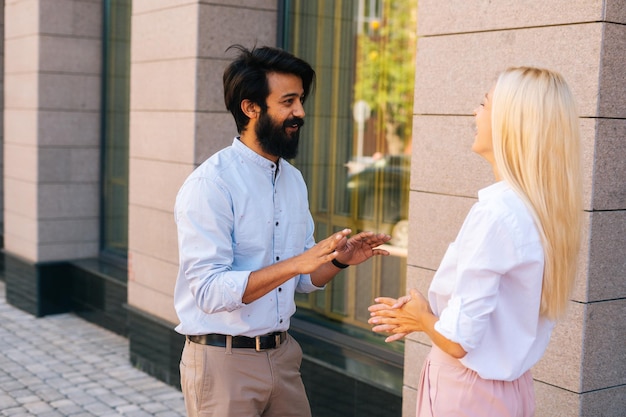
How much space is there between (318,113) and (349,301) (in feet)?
4.77

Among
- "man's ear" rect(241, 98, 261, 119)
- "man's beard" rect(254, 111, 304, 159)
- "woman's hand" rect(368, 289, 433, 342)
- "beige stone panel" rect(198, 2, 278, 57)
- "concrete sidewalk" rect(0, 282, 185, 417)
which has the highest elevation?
"beige stone panel" rect(198, 2, 278, 57)

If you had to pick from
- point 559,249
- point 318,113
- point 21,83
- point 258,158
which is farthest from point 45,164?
point 559,249

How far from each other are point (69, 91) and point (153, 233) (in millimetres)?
3125

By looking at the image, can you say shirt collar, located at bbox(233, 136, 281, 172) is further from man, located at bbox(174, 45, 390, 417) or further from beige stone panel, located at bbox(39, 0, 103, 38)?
beige stone panel, located at bbox(39, 0, 103, 38)

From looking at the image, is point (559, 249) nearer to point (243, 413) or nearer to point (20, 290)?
point (243, 413)

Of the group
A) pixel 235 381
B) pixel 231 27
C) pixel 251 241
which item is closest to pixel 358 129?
pixel 231 27

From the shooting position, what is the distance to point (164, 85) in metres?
7.30

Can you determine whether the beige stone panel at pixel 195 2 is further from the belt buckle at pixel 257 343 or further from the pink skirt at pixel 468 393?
the pink skirt at pixel 468 393

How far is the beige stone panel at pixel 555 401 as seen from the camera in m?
4.10

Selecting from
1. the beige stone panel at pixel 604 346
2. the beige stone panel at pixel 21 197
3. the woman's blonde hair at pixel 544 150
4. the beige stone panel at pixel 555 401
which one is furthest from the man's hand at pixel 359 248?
the beige stone panel at pixel 21 197

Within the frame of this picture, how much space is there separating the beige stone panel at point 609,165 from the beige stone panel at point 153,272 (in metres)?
3.98

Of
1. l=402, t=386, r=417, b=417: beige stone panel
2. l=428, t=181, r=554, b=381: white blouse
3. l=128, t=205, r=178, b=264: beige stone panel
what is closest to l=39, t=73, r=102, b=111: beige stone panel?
l=128, t=205, r=178, b=264: beige stone panel

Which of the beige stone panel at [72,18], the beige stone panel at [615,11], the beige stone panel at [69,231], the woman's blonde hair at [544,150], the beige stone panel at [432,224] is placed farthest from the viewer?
the beige stone panel at [69,231]

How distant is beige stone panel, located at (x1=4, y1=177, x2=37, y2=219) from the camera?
9930 mm
